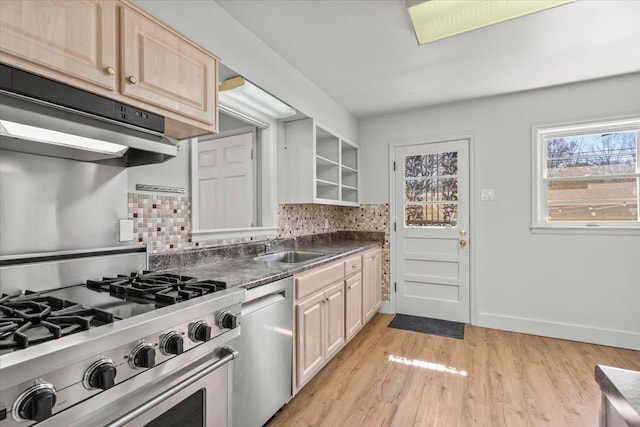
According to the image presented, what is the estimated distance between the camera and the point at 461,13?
182cm

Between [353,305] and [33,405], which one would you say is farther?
[353,305]

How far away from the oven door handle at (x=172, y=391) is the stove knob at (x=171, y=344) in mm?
133

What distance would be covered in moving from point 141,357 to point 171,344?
0.34ft

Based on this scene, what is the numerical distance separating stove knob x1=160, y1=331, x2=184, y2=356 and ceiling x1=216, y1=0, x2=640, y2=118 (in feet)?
5.91

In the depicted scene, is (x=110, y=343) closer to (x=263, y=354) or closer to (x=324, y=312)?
(x=263, y=354)

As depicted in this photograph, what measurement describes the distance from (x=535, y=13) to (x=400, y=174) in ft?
6.53

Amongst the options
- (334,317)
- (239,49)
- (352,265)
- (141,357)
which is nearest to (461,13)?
(239,49)

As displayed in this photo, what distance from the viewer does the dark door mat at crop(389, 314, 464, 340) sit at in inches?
122

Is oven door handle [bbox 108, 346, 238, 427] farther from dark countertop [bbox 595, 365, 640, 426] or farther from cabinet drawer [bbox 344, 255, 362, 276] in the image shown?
cabinet drawer [bbox 344, 255, 362, 276]

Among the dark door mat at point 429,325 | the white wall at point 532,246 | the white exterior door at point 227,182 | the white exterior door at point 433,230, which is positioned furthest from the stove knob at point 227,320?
the white wall at point 532,246

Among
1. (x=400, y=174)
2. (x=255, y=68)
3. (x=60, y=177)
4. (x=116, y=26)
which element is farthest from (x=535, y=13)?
(x=60, y=177)

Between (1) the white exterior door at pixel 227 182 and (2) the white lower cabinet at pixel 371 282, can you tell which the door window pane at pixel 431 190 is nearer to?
(2) the white lower cabinet at pixel 371 282

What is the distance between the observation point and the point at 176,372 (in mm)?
1070

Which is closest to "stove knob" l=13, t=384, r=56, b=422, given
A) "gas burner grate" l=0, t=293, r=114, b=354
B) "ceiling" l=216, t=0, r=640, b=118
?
"gas burner grate" l=0, t=293, r=114, b=354
